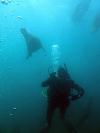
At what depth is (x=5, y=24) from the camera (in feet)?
21.0

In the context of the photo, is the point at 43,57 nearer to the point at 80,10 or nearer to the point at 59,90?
the point at 59,90

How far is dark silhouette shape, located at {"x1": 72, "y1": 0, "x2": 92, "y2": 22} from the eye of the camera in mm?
6344

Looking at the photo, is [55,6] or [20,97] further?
[20,97]

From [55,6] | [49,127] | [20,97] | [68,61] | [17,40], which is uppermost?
[55,6]

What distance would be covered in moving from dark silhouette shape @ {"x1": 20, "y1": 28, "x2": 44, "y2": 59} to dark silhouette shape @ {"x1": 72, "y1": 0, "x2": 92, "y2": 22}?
768mm

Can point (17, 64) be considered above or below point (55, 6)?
below

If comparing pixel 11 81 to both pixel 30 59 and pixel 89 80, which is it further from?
pixel 89 80

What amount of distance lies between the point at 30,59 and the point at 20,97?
2.43ft

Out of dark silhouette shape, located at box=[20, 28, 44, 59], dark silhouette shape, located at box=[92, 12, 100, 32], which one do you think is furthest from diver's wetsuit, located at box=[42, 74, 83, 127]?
dark silhouette shape, located at box=[92, 12, 100, 32]

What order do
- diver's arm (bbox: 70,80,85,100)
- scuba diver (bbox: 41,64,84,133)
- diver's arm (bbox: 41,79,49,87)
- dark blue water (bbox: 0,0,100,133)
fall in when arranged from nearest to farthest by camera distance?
diver's arm (bbox: 70,80,85,100)
scuba diver (bbox: 41,64,84,133)
diver's arm (bbox: 41,79,49,87)
dark blue water (bbox: 0,0,100,133)

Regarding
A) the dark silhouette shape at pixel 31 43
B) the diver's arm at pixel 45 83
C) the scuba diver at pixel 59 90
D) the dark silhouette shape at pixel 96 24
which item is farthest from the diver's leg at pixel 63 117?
the dark silhouette shape at pixel 96 24

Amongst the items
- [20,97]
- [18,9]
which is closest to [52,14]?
[18,9]

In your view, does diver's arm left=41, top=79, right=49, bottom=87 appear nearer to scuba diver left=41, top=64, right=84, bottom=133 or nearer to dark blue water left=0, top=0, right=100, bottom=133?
scuba diver left=41, top=64, right=84, bottom=133

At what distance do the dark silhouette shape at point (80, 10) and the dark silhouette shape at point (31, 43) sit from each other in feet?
2.52
